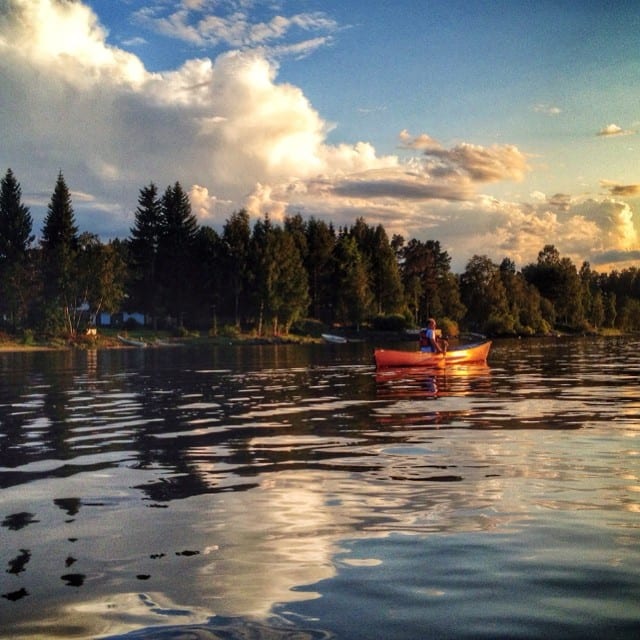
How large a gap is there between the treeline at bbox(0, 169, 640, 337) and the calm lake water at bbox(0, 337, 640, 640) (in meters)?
75.3

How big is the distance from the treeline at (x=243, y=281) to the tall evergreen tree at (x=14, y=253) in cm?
14

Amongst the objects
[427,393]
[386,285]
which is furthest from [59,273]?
[427,393]

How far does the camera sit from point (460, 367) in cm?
3841

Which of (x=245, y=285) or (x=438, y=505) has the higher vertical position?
(x=245, y=285)

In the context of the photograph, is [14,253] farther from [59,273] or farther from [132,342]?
[132,342]

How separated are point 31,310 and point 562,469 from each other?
8592 cm

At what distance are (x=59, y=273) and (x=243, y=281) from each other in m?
25.9

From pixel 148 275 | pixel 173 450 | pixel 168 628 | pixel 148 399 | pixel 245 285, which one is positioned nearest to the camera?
pixel 168 628

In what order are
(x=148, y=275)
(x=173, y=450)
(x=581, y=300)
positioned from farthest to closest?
1. (x=581, y=300)
2. (x=148, y=275)
3. (x=173, y=450)

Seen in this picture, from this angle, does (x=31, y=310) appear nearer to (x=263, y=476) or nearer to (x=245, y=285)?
(x=245, y=285)

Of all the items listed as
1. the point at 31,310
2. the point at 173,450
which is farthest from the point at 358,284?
the point at 173,450

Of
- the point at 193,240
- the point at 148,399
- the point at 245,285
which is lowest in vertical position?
the point at 148,399

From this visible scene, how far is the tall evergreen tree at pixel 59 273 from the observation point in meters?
86.1

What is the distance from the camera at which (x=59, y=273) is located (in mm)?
88688
